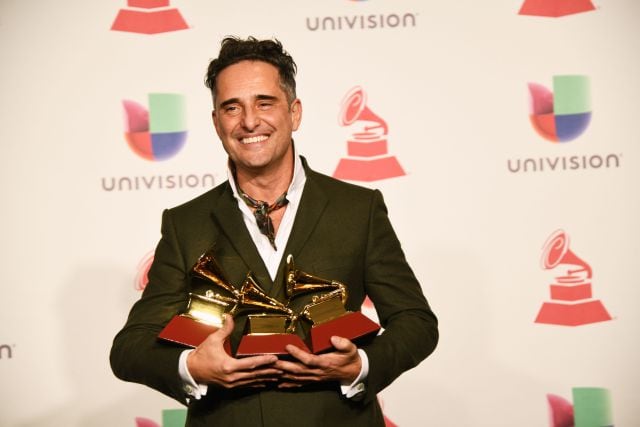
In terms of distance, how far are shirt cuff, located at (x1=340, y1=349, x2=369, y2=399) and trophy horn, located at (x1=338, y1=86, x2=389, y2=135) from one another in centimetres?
172

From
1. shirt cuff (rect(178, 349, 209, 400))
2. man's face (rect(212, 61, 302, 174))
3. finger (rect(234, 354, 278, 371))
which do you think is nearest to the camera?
finger (rect(234, 354, 278, 371))

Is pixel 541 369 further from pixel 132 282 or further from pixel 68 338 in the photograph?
pixel 68 338

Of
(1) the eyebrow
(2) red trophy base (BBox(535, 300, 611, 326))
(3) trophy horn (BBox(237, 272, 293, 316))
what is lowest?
(2) red trophy base (BBox(535, 300, 611, 326))

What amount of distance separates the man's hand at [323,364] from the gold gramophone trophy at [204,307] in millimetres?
143

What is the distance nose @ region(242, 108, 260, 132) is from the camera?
5.98ft

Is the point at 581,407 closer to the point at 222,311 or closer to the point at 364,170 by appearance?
the point at 364,170

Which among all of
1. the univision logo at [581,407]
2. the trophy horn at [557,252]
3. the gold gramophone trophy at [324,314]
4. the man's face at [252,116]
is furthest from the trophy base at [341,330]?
the univision logo at [581,407]

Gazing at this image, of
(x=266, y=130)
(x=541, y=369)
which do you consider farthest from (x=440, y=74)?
(x=266, y=130)

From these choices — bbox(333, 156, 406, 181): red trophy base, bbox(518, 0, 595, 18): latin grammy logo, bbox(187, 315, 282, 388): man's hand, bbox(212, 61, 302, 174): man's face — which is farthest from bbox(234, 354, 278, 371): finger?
bbox(518, 0, 595, 18): latin grammy logo

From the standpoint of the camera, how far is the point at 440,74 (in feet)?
10.6

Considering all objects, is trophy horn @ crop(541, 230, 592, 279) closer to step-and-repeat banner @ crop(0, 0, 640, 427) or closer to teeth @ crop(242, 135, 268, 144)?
step-and-repeat banner @ crop(0, 0, 640, 427)

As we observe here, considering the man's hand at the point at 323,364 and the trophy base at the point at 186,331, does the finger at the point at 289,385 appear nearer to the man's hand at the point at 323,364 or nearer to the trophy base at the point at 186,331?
the man's hand at the point at 323,364

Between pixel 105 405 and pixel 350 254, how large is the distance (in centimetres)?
192

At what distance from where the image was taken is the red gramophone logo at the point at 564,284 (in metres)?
3.22
